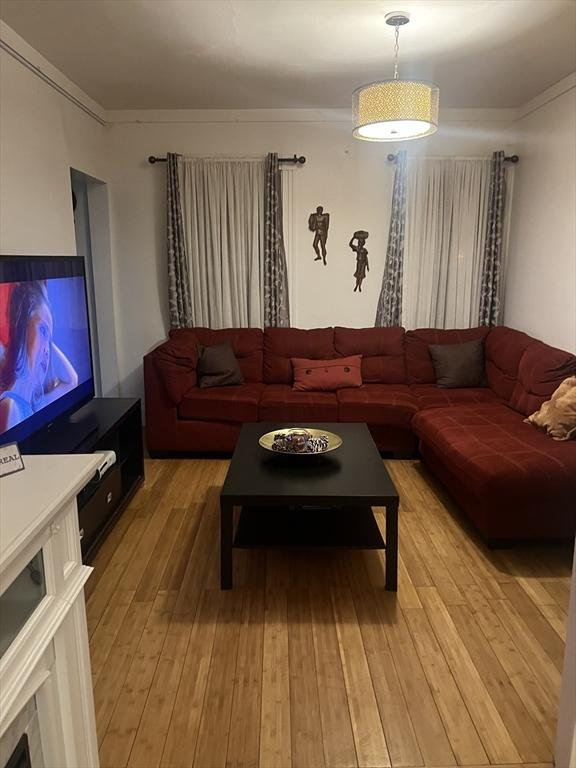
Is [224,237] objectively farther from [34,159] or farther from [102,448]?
[102,448]

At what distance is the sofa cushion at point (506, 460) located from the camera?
267cm

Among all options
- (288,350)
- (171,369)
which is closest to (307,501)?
(171,369)

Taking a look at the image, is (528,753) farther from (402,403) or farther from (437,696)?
(402,403)

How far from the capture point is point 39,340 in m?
2.64

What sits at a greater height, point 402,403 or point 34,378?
point 34,378

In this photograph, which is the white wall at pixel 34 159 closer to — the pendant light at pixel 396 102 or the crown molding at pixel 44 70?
the crown molding at pixel 44 70

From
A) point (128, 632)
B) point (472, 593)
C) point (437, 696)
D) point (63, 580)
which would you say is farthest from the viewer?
point (472, 593)

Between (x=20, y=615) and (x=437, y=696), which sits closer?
(x=20, y=615)

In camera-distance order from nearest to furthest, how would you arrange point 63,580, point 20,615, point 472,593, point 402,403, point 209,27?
1. point 20,615
2. point 63,580
3. point 472,593
4. point 209,27
5. point 402,403

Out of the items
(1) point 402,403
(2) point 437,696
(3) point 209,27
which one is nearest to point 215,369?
(1) point 402,403

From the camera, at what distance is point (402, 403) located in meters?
4.02

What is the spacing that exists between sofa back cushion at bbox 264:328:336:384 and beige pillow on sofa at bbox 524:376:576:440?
1760 mm

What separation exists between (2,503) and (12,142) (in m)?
2.60

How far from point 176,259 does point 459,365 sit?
7.93ft
